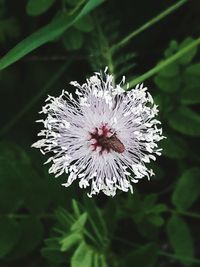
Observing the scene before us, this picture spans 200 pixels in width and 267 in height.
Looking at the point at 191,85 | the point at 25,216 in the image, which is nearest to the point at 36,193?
the point at 25,216

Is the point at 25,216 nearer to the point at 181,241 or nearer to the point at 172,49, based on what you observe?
the point at 181,241

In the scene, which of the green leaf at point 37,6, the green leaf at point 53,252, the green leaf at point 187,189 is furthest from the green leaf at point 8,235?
the green leaf at point 37,6

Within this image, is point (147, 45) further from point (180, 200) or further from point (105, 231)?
point (105, 231)

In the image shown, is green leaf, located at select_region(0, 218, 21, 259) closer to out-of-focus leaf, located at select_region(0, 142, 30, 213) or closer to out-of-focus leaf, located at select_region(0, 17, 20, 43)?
out-of-focus leaf, located at select_region(0, 142, 30, 213)

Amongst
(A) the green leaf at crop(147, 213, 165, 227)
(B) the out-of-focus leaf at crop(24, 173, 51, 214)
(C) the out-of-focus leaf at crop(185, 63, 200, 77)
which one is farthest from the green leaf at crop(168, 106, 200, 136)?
(B) the out-of-focus leaf at crop(24, 173, 51, 214)

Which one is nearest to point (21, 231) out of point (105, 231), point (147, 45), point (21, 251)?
point (21, 251)

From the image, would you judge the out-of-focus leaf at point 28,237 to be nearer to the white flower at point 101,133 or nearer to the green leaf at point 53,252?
the green leaf at point 53,252
